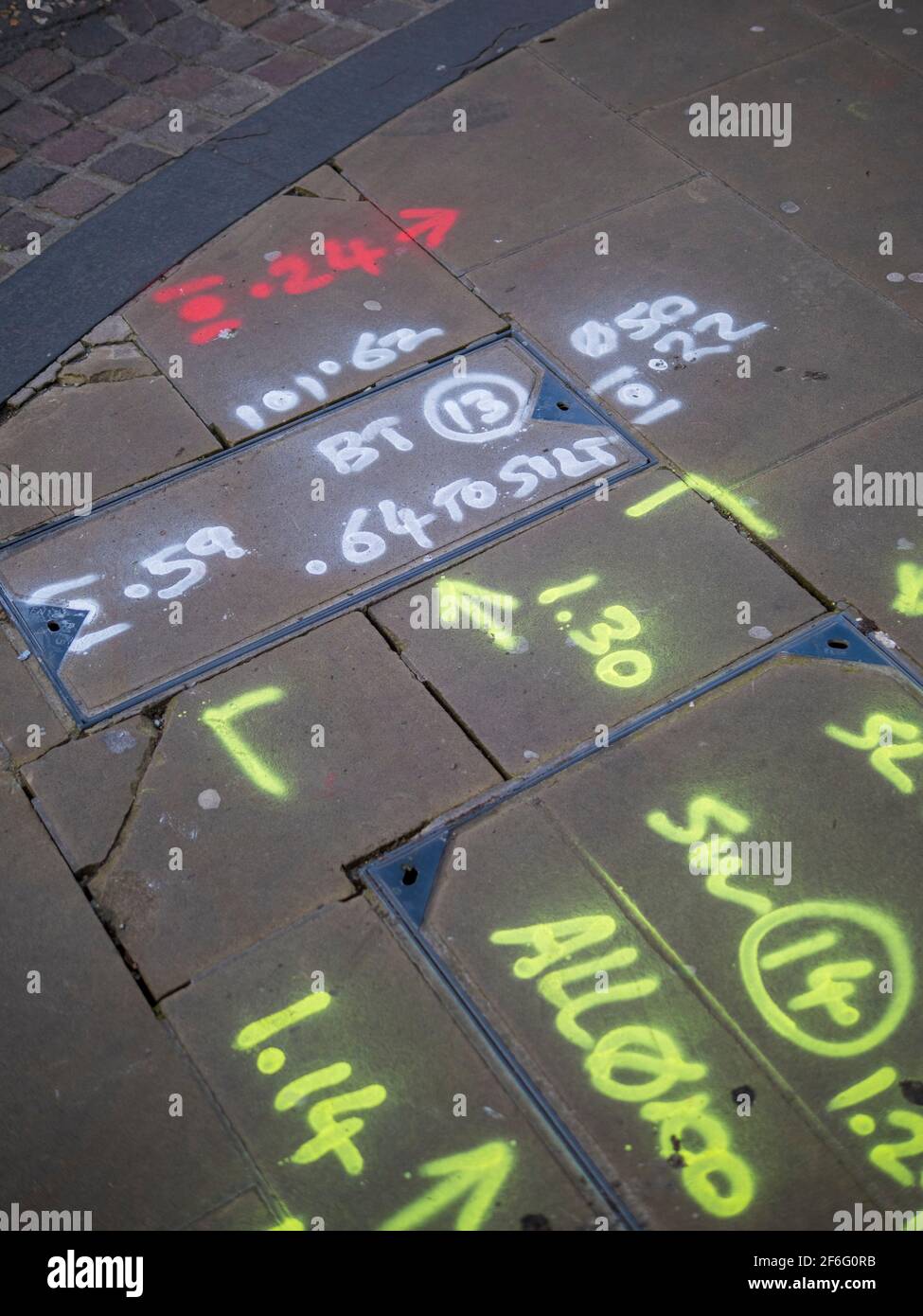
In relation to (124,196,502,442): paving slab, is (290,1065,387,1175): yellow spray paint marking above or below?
below

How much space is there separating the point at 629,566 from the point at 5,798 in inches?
70.7

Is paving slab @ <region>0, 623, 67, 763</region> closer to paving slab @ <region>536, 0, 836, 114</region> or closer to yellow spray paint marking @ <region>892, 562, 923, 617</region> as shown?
yellow spray paint marking @ <region>892, 562, 923, 617</region>

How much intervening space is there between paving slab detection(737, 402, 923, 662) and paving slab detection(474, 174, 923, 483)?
9 cm

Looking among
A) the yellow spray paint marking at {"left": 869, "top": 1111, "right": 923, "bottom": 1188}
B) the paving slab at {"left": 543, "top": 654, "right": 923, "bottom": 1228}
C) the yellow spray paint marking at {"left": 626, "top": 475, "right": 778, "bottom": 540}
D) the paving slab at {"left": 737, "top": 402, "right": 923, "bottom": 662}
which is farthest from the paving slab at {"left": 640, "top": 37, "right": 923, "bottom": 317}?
the yellow spray paint marking at {"left": 869, "top": 1111, "right": 923, "bottom": 1188}

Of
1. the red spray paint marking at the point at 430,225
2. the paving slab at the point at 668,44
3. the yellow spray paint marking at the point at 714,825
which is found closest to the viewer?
the yellow spray paint marking at the point at 714,825

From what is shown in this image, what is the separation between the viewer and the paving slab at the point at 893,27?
4.81 meters

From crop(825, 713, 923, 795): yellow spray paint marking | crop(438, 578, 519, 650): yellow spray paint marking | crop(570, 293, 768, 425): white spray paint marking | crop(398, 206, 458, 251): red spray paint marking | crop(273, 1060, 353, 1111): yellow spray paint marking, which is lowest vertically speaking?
crop(273, 1060, 353, 1111): yellow spray paint marking

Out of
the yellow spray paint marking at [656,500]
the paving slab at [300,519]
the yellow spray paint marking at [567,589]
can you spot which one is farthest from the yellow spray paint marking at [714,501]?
the yellow spray paint marking at [567,589]

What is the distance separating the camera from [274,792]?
9.66 feet

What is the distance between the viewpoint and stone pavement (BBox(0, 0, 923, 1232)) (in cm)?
244

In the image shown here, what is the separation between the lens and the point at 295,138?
4.67m

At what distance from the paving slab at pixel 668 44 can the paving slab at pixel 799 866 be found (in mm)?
2873

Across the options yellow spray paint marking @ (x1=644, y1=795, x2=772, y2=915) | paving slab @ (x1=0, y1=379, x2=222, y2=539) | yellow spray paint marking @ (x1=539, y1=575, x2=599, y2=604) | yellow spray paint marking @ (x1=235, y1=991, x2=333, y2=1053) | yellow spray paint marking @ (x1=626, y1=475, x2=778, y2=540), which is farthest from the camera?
paving slab @ (x1=0, y1=379, x2=222, y2=539)

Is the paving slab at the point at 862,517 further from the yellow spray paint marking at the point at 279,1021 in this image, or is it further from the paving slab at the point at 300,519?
the yellow spray paint marking at the point at 279,1021
